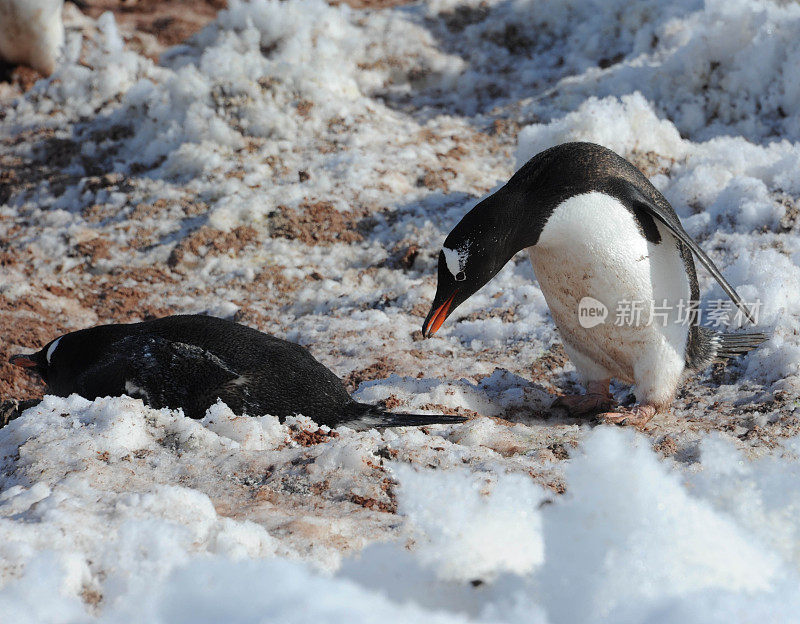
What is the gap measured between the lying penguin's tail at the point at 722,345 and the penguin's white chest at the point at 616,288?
126 mm

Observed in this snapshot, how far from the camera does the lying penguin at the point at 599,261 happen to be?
8.20ft

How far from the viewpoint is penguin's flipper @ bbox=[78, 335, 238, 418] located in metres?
2.35

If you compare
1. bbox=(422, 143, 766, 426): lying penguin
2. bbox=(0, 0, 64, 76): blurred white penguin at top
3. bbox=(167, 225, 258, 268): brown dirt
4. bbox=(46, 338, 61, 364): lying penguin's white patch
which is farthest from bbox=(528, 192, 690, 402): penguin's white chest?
bbox=(0, 0, 64, 76): blurred white penguin at top

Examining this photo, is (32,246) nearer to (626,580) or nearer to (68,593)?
(68,593)

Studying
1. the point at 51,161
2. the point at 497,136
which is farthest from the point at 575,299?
the point at 51,161

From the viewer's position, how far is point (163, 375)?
2.40m

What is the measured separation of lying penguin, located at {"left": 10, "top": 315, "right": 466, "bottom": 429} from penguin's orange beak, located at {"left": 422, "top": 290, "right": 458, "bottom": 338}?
320 mm

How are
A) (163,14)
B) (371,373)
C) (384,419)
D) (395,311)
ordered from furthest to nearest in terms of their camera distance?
(163,14)
(395,311)
(371,373)
(384,419)

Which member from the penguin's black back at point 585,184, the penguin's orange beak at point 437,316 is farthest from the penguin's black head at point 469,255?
the penguin's black back at point 585,184

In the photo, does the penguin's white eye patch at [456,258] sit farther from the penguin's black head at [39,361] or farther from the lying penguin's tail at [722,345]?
the penguin's black head at [39,361]

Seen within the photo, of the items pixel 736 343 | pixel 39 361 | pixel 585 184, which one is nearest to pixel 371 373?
pixel 585 184

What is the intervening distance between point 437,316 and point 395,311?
41.0 inches

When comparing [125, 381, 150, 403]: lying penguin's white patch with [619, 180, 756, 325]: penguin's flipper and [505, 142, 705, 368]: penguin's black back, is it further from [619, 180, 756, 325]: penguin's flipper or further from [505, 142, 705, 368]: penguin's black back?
[619, 180, 756, 325]: penguin's flipper

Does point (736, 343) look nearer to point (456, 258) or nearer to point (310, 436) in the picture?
point (456, 258)
